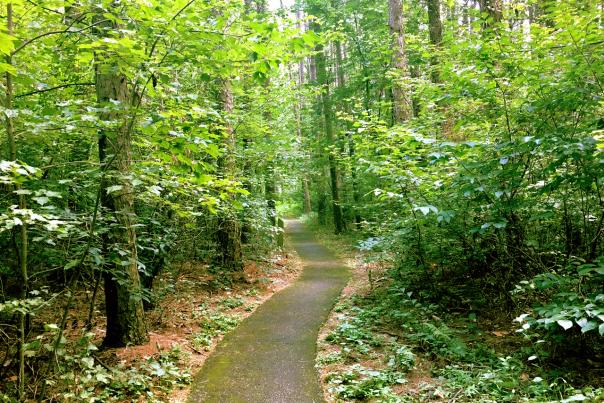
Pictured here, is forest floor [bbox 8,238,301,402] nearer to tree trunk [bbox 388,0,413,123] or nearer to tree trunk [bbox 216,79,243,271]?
tree trunk [bbox 216,79,243,271]

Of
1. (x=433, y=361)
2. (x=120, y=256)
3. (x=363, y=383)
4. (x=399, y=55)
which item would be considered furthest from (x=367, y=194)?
(x=399, y=55)

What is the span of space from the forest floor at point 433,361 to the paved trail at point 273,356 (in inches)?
12.0

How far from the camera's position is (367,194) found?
21.3 feet

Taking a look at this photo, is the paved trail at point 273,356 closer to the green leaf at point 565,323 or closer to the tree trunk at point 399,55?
the green leaf at point 565,323

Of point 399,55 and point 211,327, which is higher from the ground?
point 399,55

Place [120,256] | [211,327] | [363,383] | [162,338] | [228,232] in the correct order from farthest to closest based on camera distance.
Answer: [228,232] < [211,327] < [162,338] < [120,256] < [363,383]

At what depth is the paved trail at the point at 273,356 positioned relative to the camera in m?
4.90

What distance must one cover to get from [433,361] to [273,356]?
246 centimetres

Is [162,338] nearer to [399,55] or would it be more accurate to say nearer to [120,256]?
[120,256]

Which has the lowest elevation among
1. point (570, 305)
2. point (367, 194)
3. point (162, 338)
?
point (162, 338)

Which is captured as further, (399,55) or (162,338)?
(399,55)

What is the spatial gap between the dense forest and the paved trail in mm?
529

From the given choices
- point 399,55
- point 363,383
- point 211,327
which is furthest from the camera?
point 399,55

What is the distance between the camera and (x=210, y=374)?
550 centimetres
